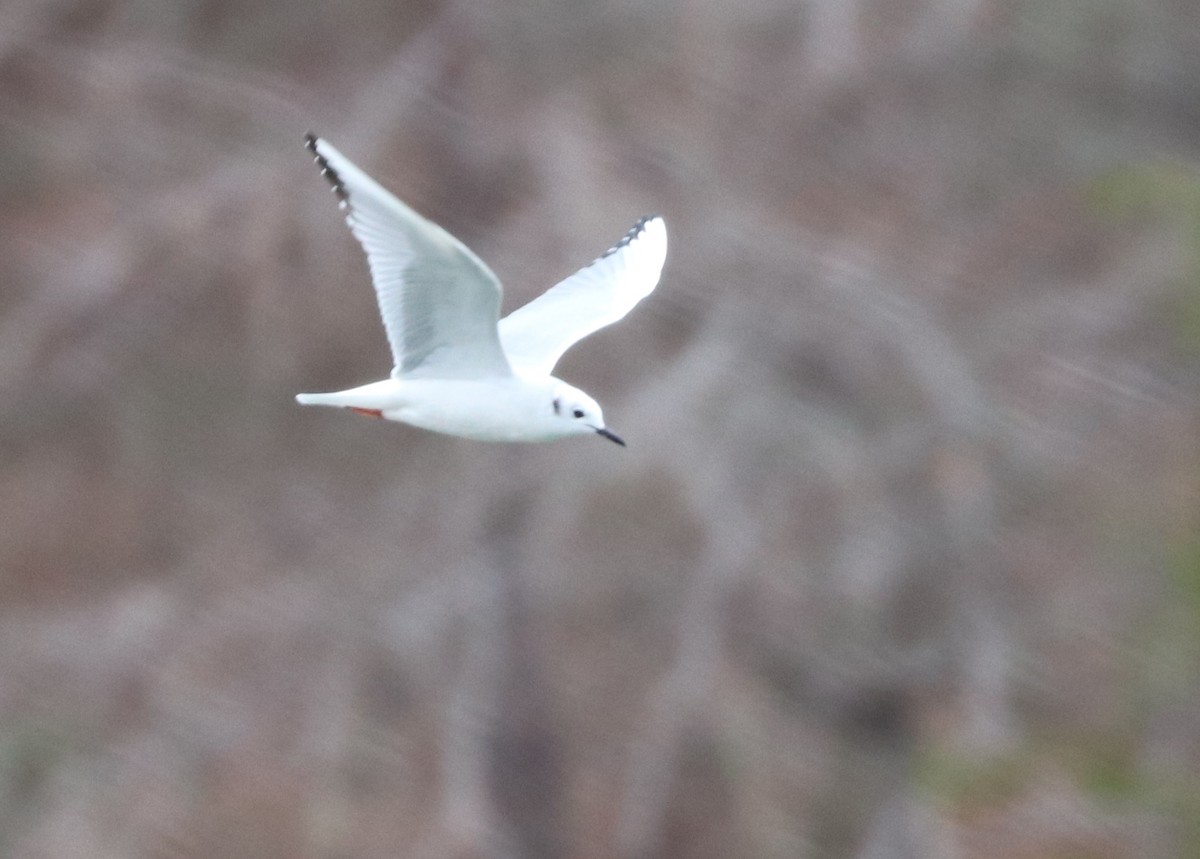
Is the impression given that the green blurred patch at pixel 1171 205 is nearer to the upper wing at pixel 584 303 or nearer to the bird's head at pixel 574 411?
the upper wing at pixel 584 303

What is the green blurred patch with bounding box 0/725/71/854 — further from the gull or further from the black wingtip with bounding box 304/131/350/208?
the black wingtip with bounding box 304/131/350/208

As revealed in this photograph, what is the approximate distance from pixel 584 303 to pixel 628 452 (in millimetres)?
1305

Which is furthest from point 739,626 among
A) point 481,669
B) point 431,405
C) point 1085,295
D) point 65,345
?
point 65,345

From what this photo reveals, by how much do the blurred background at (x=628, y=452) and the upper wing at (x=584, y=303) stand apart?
1212mm

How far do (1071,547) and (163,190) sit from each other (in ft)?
8.93

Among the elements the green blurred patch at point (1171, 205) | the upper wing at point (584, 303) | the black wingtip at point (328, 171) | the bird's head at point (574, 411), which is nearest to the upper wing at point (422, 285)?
the black wingtip at point (328, 171)

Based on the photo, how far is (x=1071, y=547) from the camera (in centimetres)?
485

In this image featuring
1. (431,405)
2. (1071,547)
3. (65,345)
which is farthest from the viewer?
(65,345)

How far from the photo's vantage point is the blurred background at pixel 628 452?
4.82 metres

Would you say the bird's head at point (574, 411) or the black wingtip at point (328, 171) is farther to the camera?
the bird's head at point (574, 411)

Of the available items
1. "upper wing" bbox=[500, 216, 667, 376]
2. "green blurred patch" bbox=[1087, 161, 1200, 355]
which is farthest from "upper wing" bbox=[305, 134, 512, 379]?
"green blurred patch" bbox=[1087, 161, 1200, 355]

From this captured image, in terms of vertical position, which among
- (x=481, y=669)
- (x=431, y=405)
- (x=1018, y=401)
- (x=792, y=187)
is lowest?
(x=431, y=405)

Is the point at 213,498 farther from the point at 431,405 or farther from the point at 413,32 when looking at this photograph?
the point at 431,405

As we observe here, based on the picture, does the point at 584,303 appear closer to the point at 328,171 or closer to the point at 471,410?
the point at 471,410
